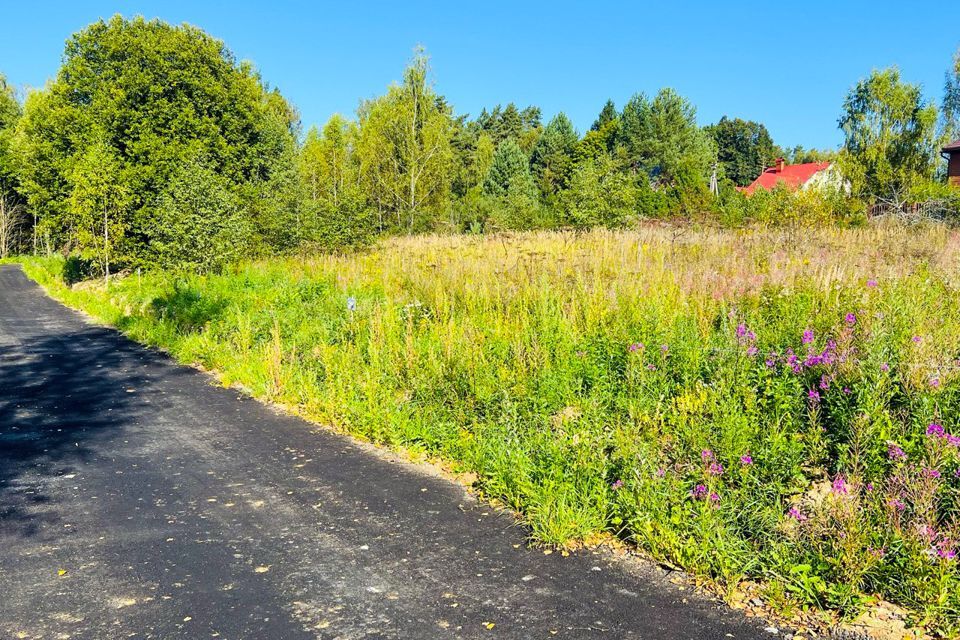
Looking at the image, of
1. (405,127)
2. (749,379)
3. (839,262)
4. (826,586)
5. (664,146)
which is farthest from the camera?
(664,146)

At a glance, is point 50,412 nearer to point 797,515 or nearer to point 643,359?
point 643,359

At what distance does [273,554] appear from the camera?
405 cm

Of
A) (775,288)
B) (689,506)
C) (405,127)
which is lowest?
(689,506)

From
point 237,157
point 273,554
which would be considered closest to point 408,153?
point 237,157

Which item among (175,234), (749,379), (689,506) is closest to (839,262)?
(749,379)

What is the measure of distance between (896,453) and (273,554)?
3.71 m

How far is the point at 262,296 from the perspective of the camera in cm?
1206

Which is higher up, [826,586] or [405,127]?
[405,127]

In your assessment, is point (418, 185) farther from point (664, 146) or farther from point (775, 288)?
point (664, 146)

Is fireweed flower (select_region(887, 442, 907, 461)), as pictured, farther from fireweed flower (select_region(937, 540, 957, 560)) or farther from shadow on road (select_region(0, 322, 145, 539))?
shadow on road (select_region(0, 322, 145, 539))

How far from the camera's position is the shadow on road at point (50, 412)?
16.4 feet

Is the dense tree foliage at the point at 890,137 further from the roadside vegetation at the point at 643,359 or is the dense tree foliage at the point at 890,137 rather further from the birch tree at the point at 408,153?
the birch tree at the point at 408,153

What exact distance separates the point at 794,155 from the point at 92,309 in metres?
113

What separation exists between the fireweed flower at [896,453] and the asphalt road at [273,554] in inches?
54.1
